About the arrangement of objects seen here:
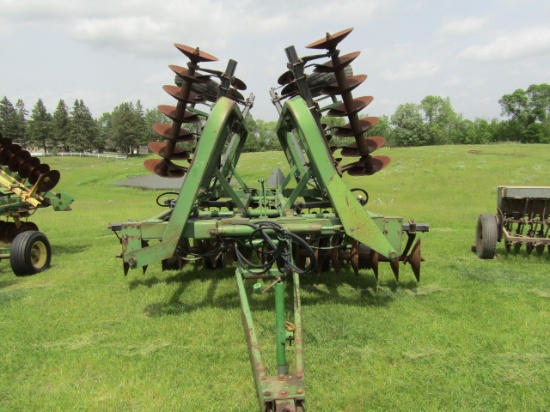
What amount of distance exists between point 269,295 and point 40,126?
76914 mm

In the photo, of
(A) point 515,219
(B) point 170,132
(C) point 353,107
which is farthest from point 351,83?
(A) point 515,219

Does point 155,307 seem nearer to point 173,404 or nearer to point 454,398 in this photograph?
point 173,404

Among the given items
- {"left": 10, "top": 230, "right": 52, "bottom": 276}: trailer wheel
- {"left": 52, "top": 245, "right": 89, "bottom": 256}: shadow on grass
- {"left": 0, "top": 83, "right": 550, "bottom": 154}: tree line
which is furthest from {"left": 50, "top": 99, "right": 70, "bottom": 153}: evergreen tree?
{"left": 10, "top": 230, "right": 52, "bottom": 276}: trailer wheel

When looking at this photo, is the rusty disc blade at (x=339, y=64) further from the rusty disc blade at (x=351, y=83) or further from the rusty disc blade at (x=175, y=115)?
the rusty disc blade at (x=175, y=115)

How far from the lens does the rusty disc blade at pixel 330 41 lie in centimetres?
487

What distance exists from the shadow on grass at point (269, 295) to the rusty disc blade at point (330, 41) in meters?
Result: 2.94

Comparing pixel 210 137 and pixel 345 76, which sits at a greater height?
pixel 345 76

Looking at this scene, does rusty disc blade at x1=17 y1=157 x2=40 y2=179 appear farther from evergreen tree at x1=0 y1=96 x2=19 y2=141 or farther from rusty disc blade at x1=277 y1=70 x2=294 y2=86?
evergreen tree at x1=0 y1=96 x2=19 y2=141

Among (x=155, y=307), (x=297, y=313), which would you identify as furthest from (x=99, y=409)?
(x=155, y=307)

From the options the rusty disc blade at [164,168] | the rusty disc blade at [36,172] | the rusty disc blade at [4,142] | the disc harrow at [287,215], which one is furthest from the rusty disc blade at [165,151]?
the rusty disc blade at [4,142]

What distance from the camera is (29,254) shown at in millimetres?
7434

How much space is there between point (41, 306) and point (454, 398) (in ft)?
16.2

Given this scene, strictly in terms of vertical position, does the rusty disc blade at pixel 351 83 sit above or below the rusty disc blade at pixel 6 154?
above

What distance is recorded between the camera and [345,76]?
534 cm
